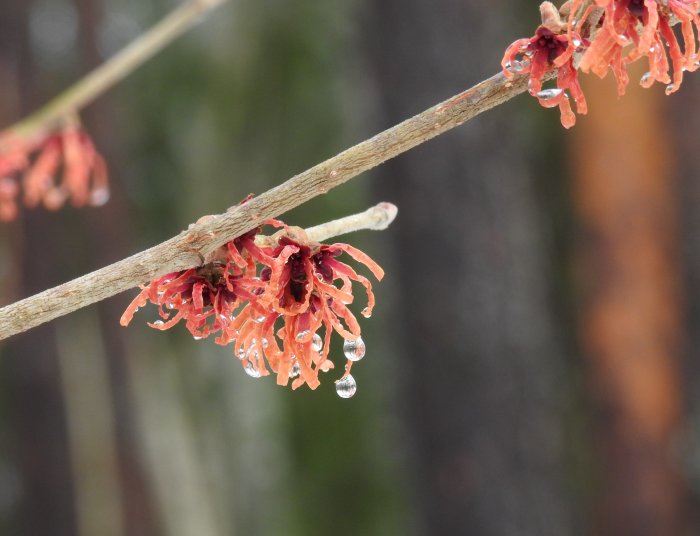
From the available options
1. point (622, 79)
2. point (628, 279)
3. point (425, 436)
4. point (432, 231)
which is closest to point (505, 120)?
point (432, 231)

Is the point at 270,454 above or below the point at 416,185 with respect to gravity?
below

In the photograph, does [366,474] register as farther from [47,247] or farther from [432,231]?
[47,247]

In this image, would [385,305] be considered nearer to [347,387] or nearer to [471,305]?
[471,305]

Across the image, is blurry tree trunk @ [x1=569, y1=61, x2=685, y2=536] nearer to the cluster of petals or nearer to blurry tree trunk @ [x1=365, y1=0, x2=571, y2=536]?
blurry tree trunk @ [x1=365, y1=0, x2=571, y2=536]

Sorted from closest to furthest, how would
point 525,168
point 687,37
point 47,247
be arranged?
point 687,37 → point 47,247 → point 525,168

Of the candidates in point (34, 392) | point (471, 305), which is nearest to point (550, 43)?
point (471, 305)

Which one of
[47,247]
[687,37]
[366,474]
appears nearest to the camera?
[687,37]

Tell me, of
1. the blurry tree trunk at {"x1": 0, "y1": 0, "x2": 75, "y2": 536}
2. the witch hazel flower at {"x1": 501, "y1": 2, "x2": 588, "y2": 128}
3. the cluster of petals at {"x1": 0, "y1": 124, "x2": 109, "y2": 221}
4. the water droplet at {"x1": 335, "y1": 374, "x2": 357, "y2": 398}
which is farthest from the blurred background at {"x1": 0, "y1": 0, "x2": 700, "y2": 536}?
the witch hazel flower at {"x1": 501, "y1": 2, "x2": 588, "y2": 128}

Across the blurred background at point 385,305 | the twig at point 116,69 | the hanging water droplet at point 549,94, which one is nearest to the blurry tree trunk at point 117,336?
the blurred background at point 385,305
